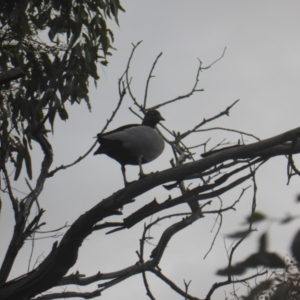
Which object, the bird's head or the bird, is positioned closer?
the bird

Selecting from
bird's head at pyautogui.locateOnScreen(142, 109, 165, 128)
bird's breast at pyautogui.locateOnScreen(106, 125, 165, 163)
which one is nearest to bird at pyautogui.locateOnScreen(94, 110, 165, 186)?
bird's breast at pyautogui.locateOnScreen(106, 125, 165, 163)

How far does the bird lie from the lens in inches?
195

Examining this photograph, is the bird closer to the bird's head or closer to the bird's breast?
the bird's breast

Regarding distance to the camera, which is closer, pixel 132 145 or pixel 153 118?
pixel 132 145

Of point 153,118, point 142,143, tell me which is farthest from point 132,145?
point 153,118

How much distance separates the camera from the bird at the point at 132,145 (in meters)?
4.96

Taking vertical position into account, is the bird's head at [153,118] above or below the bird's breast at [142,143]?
above

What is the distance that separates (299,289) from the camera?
0.88m

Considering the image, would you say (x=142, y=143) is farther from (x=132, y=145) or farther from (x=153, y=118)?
(x=153, y=118)

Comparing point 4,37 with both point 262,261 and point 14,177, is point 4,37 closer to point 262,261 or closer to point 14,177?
point 14,177

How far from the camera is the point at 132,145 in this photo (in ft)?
16.4

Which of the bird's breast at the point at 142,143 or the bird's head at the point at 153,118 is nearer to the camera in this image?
the bird's breast at the point at 142,143

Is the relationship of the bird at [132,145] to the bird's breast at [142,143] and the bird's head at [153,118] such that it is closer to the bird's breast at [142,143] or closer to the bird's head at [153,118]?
the bird's breast at [142,143]

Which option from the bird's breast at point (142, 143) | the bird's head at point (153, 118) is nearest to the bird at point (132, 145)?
the bird's breast at point (142, 143)
